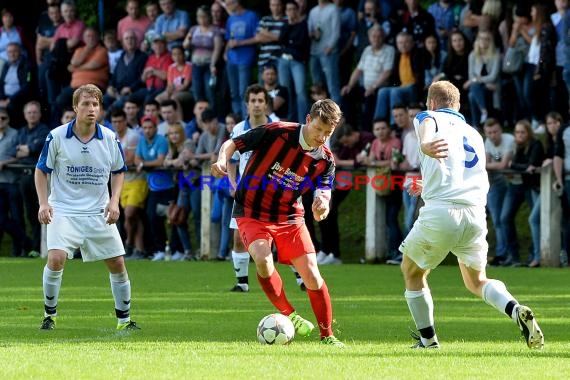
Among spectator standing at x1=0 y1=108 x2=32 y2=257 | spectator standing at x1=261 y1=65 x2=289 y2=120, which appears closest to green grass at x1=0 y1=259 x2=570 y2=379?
spectator standing at x1=261 y1=65 x2=289 y2=120

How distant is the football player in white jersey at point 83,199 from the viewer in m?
11.1

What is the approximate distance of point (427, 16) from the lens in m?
20.7

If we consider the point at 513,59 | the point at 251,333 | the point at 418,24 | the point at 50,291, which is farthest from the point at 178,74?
the point at 251,333

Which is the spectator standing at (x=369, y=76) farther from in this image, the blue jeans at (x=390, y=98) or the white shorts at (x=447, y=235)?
the white shorts at (x=447, y=235)

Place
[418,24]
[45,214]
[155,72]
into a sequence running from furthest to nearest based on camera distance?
[155,72] < [418,24] < [45,214]

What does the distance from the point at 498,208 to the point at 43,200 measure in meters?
10.2

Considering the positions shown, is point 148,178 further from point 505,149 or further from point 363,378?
point 363,378

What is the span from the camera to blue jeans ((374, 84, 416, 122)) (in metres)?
20.7

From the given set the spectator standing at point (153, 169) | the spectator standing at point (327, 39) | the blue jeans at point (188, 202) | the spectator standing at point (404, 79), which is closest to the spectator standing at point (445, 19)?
the spectator standing at point (404, 79)

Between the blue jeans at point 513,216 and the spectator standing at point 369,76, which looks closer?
the blue jeans at point 513,216

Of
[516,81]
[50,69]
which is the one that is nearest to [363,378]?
[516,81]

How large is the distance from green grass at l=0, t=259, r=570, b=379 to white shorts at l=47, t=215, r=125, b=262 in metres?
0.67

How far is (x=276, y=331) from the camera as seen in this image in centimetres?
982

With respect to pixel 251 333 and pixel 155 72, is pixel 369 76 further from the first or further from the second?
pixel 251 333
